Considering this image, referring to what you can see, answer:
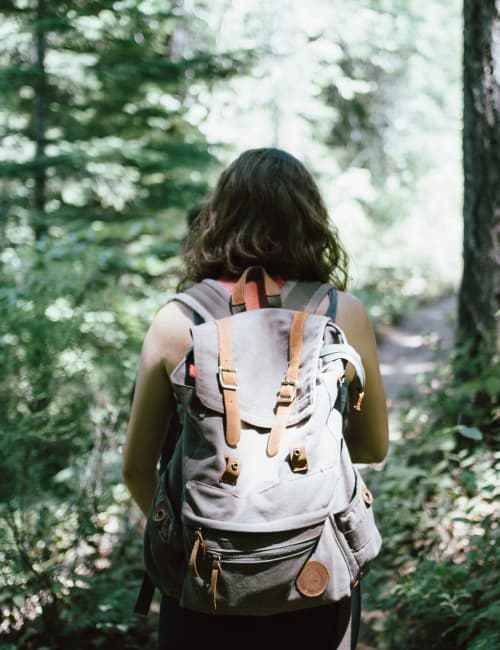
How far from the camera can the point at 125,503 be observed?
3998 mm

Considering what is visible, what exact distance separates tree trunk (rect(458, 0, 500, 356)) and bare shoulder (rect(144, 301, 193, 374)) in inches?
106

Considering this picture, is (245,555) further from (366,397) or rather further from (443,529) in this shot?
(443,529)

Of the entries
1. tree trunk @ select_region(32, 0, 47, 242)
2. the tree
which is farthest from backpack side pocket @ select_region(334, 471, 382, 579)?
tree trunk @ select_region(32, 0, 47, 242)

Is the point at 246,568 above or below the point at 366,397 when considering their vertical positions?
below

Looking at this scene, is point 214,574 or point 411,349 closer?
point 214,574

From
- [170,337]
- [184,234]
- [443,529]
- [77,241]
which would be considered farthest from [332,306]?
[77,241]

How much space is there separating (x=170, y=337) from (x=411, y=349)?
8.02 m

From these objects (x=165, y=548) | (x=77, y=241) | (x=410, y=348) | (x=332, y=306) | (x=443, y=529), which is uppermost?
(x=332, y=306)

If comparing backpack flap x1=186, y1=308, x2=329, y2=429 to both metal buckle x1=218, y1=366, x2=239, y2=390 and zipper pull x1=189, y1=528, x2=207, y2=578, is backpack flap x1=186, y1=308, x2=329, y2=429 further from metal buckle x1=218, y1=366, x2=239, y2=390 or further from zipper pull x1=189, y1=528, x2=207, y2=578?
zipper pull x1=189, y1=528, x2=207, y2=578

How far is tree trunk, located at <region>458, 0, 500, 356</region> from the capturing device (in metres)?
3.59

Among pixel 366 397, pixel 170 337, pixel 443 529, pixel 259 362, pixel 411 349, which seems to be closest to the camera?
pixel 259 362

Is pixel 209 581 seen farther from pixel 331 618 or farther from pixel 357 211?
pixel 357 211

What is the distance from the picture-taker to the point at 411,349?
918cm

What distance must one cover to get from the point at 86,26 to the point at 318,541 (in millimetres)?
7080
